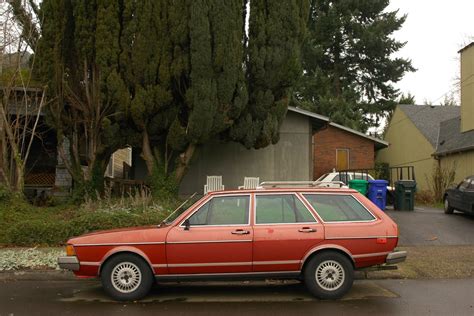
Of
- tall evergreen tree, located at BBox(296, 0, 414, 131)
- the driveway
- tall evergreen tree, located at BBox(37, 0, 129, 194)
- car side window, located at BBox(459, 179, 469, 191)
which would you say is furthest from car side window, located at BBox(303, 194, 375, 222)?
tall evergreen tree, located at BBox(296, 0, 414, 131)

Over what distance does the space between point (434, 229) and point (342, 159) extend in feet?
51.4

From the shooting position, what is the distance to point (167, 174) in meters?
15.6

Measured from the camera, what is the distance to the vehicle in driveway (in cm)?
1603

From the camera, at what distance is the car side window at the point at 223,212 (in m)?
7.49

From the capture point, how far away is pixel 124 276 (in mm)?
7426

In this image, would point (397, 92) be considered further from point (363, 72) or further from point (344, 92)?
point (344, 92)

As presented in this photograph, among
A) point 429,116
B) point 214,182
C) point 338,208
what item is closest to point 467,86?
point 429,116

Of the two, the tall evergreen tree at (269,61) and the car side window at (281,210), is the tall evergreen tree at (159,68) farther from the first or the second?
the car side window at (281,210)

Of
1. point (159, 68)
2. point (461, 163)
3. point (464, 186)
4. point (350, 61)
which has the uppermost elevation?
point (350, 61)

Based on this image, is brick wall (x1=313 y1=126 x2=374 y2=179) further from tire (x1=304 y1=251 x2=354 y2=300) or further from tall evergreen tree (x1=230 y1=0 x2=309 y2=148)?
tire (x1=304 y1=251 x2=354 y2=300)

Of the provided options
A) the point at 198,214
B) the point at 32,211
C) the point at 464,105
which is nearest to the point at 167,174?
the point at 32,211

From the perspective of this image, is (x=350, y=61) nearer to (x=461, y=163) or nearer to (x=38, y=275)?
(x=461, y=163)

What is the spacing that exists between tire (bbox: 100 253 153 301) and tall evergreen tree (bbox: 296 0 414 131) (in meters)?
28.2

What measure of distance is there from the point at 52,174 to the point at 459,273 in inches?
578
